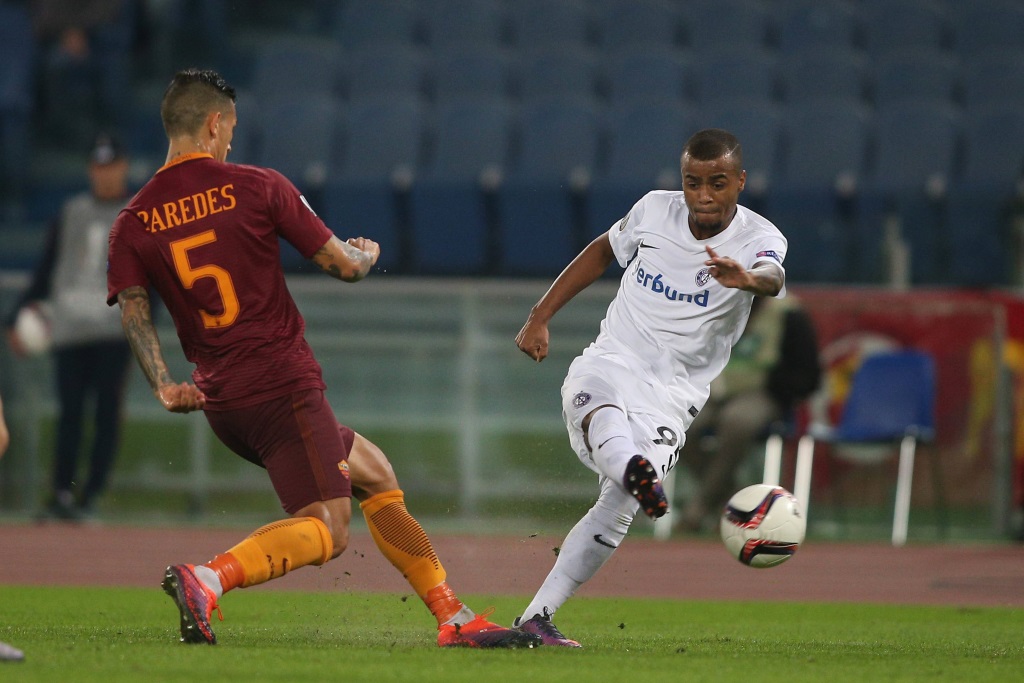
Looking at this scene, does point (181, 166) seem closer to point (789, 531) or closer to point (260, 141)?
point (789, 531)

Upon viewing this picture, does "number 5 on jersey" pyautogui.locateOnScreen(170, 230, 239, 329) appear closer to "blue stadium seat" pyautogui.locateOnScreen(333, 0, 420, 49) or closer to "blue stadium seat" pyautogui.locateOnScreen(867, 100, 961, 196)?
"blue stadium seat" pyautogui.locateOnScreen(867, 100, 961, 196)

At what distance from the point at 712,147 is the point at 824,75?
8777 mm

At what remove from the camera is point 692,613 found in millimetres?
7211

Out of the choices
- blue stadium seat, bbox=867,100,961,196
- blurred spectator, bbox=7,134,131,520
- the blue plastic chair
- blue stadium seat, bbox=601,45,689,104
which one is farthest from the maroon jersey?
blue stadium seat, bbox=601,45,689,104

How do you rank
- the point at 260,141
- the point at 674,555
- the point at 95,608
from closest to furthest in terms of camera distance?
the point at 95,608, the point at 674,555, the point at 260,141

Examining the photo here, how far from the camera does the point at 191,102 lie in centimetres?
504

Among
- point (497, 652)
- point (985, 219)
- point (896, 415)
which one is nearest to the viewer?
point (497, 652)

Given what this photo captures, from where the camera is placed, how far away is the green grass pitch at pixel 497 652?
4.55m

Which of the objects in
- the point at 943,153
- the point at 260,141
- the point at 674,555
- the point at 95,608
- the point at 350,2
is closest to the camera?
the point at 95,608

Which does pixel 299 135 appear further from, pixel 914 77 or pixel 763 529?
pixel 763 529

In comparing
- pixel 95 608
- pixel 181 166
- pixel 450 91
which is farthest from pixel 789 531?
pixel 450 91

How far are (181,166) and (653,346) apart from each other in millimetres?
1880

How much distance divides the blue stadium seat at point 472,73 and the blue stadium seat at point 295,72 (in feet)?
3.57

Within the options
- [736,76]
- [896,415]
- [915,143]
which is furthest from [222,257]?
[736,76]
